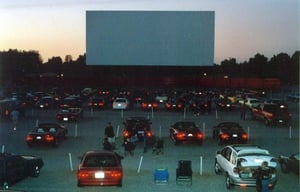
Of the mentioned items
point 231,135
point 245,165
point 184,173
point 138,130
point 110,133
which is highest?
point 245,165

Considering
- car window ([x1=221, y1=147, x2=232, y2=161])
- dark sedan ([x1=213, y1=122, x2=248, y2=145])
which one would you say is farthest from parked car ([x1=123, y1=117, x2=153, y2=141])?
car window ([x1=221, y1=147, x2=232, y2=161])

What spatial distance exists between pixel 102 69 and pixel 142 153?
5475 centimetres

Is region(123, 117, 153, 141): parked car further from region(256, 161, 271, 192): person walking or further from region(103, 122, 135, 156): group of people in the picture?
region(256, 161, 271, 192): person walking

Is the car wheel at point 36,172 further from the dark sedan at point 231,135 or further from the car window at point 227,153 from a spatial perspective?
the dark sedan at point 231,135

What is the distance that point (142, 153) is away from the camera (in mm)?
24000

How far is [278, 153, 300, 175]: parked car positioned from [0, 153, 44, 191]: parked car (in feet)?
26.4

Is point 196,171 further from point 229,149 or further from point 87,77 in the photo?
point 87,77

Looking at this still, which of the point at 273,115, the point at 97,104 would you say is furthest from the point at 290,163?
the point at 97,104

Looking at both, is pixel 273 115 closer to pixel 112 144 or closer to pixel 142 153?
pixel 142 153

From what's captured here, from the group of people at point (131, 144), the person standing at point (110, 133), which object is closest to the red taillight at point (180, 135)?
the group of people at point (131, 144)

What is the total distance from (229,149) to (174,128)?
10.6 m

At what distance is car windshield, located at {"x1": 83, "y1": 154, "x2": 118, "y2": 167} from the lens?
1608cm

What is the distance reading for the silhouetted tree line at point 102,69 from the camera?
78125 millimetres

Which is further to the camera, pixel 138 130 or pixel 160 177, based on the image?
pixel 138 130
